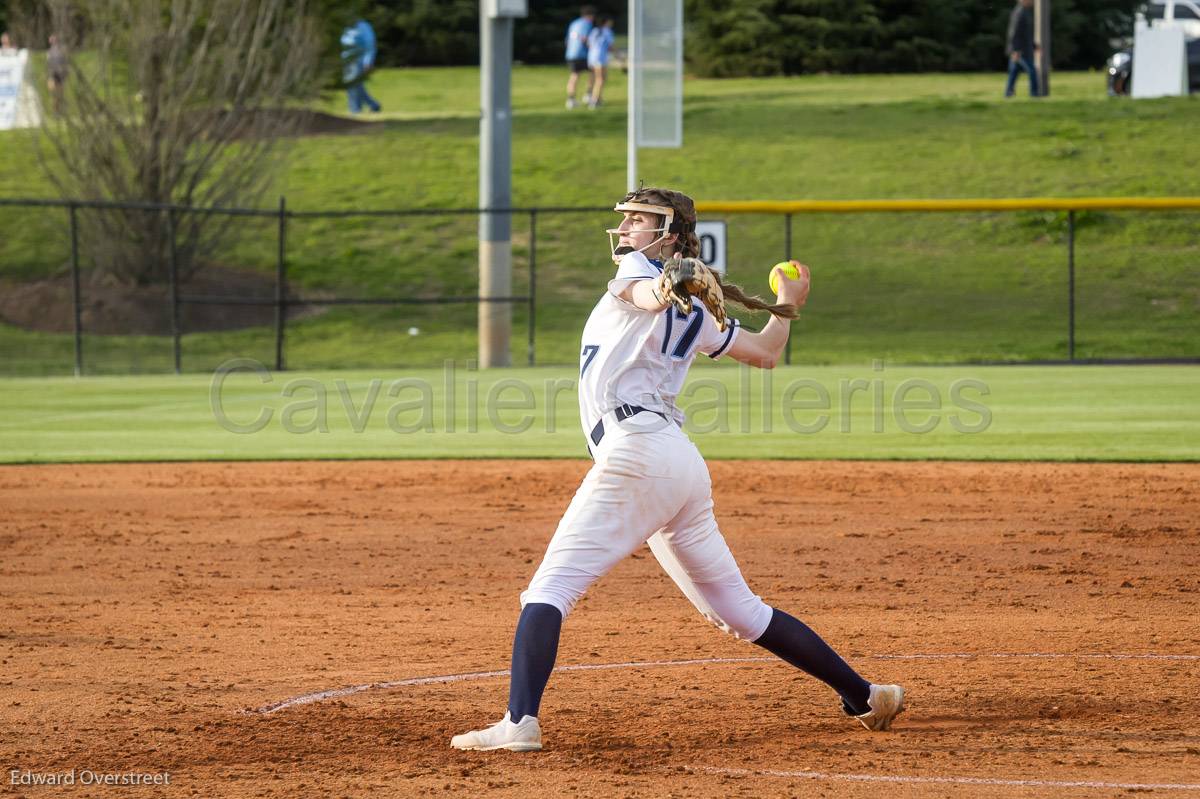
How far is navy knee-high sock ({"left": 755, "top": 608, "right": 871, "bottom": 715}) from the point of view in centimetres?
524

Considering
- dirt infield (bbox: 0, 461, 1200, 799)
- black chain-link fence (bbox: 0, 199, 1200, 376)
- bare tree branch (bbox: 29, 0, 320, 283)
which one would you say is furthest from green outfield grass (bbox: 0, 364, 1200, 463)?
bare tree branch (bbox: 29, 0, 320, 283)

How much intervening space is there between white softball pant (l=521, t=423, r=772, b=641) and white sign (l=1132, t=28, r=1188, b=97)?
108 ft

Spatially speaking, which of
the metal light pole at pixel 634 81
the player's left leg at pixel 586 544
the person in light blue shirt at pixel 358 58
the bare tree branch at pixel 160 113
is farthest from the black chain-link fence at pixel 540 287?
the player's left leg at pixel 586 544

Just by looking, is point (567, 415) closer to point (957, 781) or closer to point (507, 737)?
point (507, 737)

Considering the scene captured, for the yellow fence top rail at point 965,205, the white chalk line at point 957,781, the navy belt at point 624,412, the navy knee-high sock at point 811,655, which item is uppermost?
→ the yellow fence top rail at point 965,205

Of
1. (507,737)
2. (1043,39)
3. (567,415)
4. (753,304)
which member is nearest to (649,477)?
(753,304)

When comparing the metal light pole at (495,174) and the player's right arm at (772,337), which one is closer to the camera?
the player's right arm at (772,337)

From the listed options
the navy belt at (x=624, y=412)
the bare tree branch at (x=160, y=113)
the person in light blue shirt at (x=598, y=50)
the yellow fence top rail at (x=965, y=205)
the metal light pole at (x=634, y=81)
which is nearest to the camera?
the navy belt at (x=624, y=412)

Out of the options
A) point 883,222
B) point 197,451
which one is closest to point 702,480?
point 197,451

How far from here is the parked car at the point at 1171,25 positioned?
35.8 metres

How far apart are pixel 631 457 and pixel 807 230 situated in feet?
84.7

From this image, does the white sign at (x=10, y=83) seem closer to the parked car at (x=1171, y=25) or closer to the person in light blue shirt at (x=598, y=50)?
the person in light blue shirt at (x=598, y=50)

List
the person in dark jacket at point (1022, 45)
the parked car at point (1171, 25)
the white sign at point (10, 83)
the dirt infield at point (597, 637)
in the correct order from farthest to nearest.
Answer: the parked car at point (1171, 25) < the person in dark jacket at point (1022, 45) < the white sign at point (10, 83) < the dirt infield at point (597, 637)

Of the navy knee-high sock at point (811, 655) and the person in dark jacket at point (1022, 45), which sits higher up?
the person in dark jacket at point (1022, 45)
